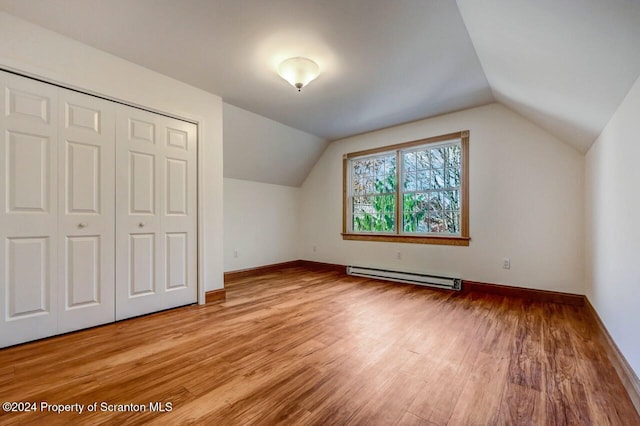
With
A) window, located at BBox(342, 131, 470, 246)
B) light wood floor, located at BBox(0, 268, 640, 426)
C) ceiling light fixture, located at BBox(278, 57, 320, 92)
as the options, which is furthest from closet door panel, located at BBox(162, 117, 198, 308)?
window, located at BBox(342, 131, 470, 246)

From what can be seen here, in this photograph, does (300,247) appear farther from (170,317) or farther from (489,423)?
(489,423)

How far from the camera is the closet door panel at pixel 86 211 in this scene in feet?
7.43

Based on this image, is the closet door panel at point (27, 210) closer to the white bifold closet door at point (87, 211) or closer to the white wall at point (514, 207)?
the white bifold closet door at point (87, 211)

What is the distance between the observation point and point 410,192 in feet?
14.3

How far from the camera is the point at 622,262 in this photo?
183 centimetres

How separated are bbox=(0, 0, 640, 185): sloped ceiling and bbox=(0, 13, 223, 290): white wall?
0.10m

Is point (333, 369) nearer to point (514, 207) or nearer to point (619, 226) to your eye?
point (619, 226)

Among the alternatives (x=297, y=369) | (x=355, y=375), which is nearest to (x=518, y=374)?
(x=355, y=375)

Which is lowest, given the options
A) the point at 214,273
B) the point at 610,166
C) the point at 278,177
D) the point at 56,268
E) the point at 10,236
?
the point at 214,273

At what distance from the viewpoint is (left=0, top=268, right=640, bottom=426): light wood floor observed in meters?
1.34

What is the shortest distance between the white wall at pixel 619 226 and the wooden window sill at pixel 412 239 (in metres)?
1.36

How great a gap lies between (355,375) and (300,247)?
4142 millimetres

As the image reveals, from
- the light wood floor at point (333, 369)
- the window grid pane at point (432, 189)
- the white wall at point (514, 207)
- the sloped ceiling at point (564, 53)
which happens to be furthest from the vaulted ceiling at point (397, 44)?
the light wood floor at point (333, 369)

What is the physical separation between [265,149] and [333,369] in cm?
362
